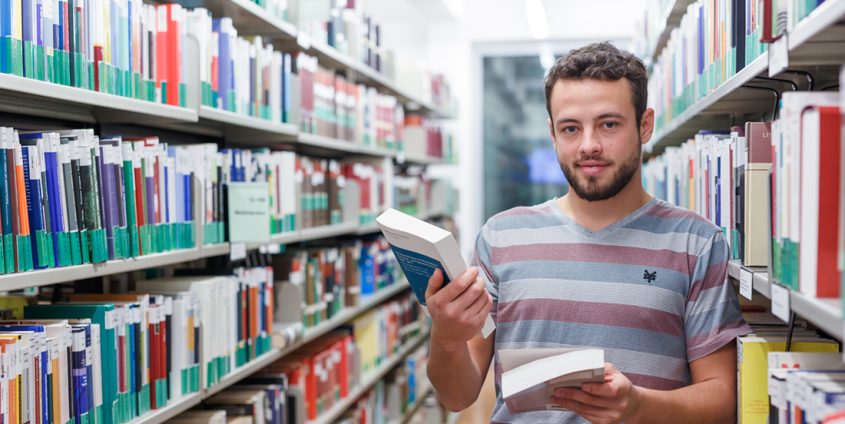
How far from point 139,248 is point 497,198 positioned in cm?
584

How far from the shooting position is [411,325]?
5.69m

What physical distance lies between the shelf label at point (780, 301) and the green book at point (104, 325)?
1544 millimetres

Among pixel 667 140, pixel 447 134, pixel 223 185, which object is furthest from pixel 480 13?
pixel 223 185

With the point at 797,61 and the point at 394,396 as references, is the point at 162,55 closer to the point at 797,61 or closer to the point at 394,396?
the point at 797,61

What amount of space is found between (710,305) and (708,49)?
0.92 m

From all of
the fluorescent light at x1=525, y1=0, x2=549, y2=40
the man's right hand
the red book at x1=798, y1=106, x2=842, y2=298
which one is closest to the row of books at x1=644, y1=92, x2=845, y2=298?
the red book at x1=798, y1=106, x2=842, y2=298

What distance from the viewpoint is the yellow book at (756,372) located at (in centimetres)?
168

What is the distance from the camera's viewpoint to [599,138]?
189 centimetres

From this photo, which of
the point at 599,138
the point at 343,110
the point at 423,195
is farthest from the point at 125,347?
the point at 423,195

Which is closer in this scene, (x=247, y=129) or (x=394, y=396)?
(x=247, y=129)

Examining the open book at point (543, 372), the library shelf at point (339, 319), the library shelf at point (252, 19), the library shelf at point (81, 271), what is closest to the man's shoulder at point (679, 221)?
the open book at point (543, 372)

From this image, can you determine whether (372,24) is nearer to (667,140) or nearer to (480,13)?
(667,140)

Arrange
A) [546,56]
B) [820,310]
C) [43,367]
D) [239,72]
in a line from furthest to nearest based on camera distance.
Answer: [546,56] < [239,72] < [43,367] < [820,310]

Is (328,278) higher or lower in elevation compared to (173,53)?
lower
